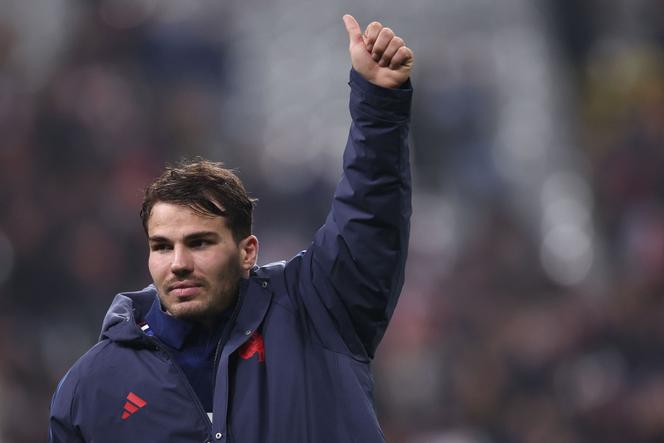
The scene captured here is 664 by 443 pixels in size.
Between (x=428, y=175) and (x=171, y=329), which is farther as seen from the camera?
(x=428, y=175)

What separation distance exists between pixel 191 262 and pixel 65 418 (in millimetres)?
436

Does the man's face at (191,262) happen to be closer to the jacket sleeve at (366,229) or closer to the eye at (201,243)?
the eye at (201,243)

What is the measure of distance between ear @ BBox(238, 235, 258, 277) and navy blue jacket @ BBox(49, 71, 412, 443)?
7 centimetres

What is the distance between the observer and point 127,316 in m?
2.80

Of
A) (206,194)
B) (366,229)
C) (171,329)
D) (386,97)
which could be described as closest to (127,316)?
(171,329)

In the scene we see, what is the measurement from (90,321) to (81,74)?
1958 millimetres

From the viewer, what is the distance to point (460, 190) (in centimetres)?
849

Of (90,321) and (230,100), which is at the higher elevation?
(230,100)

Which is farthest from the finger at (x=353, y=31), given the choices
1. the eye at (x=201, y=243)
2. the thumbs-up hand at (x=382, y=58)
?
the eye at (x=201, y=243)

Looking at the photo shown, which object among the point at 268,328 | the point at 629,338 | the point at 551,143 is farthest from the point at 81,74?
the point at 268,328

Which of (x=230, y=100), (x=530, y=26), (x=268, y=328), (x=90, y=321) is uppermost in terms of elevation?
(x=530, y=26)

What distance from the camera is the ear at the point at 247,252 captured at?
2.82m

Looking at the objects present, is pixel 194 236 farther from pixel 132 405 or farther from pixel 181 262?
pixel 132 405

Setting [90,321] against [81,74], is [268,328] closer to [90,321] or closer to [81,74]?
[90,321]
